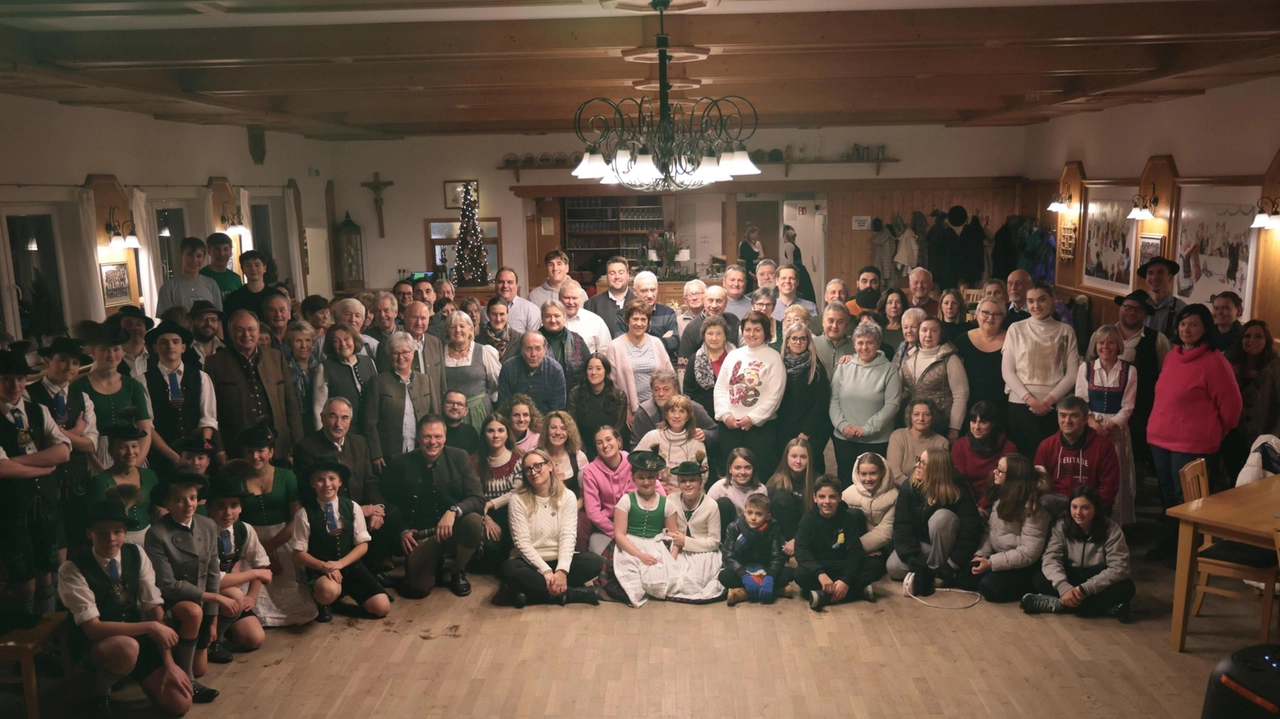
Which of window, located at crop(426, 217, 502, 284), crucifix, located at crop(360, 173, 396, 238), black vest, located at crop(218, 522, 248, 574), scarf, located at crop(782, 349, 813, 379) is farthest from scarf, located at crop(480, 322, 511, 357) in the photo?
crucifix, located at crop(360, 173, 396, 238)

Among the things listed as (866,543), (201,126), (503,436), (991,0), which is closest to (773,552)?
(866,543)

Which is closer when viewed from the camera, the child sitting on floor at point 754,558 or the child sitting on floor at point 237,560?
the child sitting on floor at point 237,560

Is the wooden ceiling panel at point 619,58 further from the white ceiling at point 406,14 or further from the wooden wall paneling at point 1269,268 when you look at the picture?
the wooden wall paneling at point 1269,268

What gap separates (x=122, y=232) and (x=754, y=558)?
5.72 m

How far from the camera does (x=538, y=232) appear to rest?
13.7 meters

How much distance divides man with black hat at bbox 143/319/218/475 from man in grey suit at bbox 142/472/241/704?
0.92 meters

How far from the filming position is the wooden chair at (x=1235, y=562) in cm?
445

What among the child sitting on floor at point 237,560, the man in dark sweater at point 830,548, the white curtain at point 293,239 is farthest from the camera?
the white curtain at point 293,239

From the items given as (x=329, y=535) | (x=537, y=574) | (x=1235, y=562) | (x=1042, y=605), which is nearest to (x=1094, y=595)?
(x=1042, y=605)

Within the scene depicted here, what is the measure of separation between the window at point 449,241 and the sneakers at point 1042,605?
9.71 meters

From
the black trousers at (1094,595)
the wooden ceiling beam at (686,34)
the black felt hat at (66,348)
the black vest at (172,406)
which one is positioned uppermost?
the wooden ceiling beam at (686,34)

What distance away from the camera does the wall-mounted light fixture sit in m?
11.1

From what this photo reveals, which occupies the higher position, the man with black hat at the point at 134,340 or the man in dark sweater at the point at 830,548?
the man with black hat at the point at 134,340

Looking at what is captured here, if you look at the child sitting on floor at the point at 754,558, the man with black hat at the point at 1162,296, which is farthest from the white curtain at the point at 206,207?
the man with black hat at the point at 1162,296
